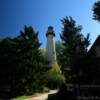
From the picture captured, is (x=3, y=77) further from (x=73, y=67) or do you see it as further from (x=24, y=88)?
(x=73, y=67)

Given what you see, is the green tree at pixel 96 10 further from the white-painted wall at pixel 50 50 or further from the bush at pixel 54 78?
the white-painted wall at pixel 50 50

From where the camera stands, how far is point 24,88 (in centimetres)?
4675

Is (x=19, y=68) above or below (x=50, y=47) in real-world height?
below

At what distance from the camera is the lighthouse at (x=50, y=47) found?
6378 cm

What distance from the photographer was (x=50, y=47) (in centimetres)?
6588

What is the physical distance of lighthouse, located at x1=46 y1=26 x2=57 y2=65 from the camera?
63.8m

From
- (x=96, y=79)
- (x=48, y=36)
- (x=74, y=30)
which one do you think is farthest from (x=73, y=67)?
(x=48, y=36)

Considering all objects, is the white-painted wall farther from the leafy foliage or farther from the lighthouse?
the leafy foliage

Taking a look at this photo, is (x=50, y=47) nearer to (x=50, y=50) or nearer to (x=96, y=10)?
(x=50, y=50)

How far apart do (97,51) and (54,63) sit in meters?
26.5

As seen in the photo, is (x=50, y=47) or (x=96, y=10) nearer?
(x=96, y=10)

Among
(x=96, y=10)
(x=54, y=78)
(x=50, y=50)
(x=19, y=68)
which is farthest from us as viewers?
(x=50, y=50)

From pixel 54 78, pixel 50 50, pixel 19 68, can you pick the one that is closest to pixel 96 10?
pixel 19 68

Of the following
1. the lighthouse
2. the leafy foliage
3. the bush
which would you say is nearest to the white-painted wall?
the lighthouse
